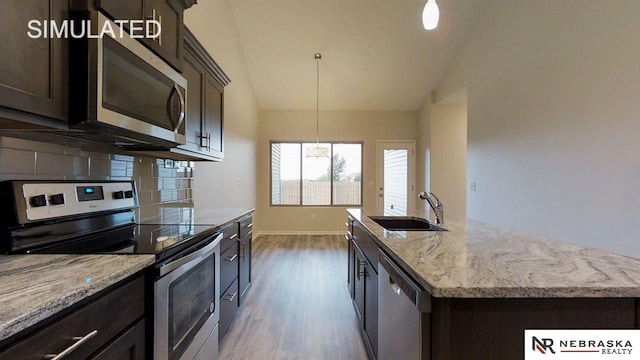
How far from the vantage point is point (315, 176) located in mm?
6859

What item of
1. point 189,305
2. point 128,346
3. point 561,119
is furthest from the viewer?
point 561,119

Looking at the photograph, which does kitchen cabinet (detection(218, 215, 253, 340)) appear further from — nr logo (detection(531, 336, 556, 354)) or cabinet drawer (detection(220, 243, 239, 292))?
nr logo (detection(531, 336, 556, 354))

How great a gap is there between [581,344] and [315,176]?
20.1 feet

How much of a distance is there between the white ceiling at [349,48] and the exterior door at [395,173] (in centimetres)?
94

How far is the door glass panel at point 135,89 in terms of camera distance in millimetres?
1144

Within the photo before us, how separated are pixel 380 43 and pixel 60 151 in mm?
4610

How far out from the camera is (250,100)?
5906 mm

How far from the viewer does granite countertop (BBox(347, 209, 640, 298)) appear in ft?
2.65

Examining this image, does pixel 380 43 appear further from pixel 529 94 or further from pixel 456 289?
Result: pixel 456 289

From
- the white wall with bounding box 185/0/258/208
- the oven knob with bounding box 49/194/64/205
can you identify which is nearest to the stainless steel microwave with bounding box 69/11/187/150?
the oven knob with bounding box 49/194/64/205

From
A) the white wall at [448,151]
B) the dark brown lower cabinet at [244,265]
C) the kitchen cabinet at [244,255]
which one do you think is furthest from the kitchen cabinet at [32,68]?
the white wall at [448,151]

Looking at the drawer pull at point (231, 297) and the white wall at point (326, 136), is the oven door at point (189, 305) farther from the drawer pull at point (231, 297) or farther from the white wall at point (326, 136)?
the white wall at point (326, 136)

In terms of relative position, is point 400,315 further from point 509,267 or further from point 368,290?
point 368,290

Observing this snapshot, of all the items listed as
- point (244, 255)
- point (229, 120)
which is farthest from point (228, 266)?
point (229, 120)
